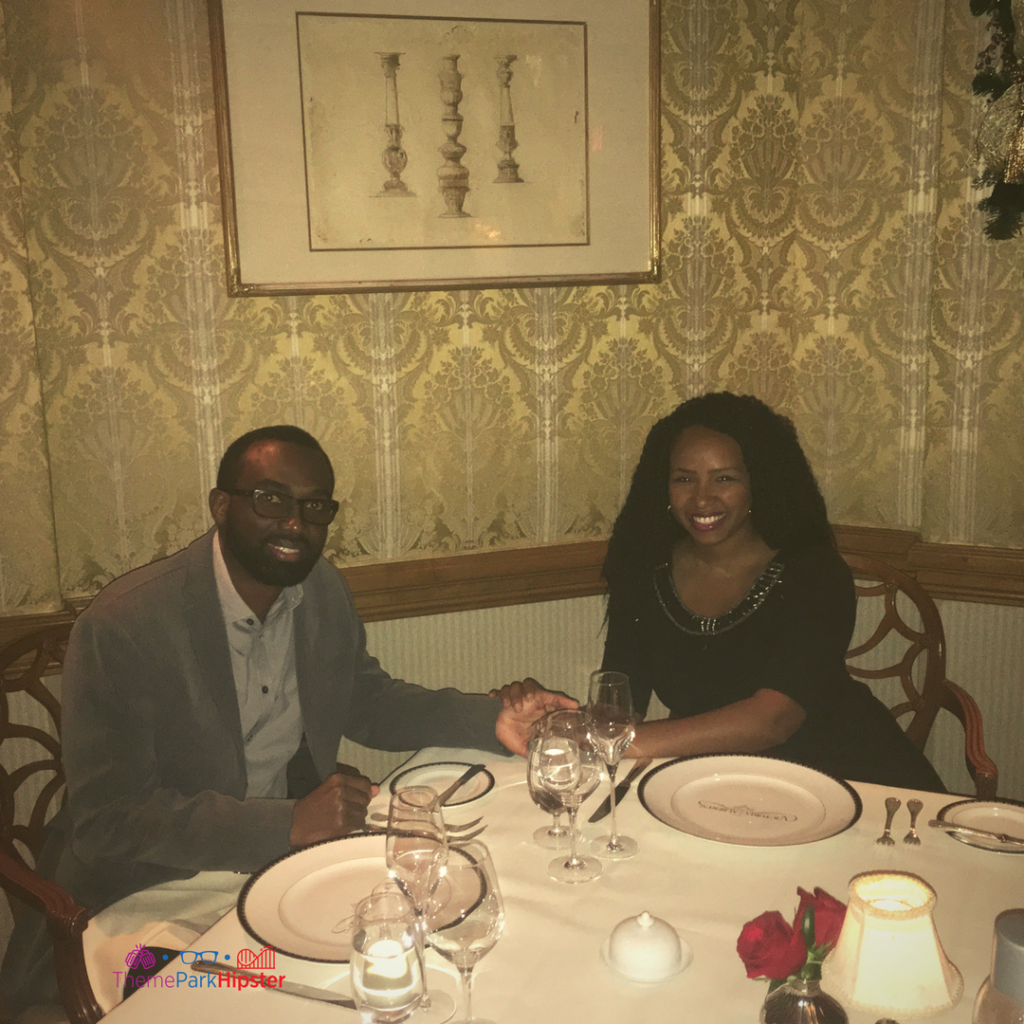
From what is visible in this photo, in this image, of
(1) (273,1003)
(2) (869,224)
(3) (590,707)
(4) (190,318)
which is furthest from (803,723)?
(4) (190,318)

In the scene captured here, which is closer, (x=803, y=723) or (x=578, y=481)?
(x=803, y=723)

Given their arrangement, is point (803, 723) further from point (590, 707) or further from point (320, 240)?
point (320, 240)

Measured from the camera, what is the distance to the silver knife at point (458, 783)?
6.16 ft

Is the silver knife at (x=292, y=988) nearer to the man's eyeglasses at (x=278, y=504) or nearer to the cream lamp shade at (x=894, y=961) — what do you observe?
the cream lamp shade at (x=894, y=961)

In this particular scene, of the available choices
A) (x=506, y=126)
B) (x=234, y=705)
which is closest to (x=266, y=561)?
(x=234, y=705)

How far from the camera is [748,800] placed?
181 centimetres

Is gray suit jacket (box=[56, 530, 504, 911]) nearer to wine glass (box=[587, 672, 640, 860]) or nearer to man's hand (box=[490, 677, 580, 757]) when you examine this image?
man's hand (box=[490, 677, 580, 757])

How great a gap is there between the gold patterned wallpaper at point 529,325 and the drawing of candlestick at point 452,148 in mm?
309

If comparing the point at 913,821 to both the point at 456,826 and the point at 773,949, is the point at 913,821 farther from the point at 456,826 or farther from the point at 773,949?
the point at 456,826

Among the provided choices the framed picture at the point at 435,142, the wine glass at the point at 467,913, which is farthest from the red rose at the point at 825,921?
the framed picture at the point at 435,142

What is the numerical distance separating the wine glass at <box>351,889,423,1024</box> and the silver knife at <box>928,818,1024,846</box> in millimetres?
947

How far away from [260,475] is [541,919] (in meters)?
1.22

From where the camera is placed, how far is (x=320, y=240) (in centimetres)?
306

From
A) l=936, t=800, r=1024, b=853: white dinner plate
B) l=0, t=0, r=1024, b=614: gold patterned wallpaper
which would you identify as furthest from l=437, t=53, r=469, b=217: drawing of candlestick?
l=936, t=800, r=1024, b=853: white dinner plate
